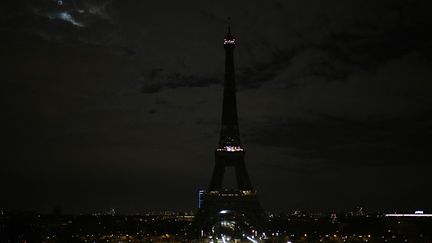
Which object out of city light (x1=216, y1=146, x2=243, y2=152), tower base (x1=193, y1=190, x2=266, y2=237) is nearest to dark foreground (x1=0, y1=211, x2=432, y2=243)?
tower base (x1=193, y1=190, x2=266, y2=237)

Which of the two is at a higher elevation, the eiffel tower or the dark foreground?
the eiffel tower

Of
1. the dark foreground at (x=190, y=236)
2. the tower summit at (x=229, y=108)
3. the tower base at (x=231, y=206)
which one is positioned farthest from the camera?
the tower base at (x=231, y=206)

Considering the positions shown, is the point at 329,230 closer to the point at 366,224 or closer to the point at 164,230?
the point at 366,224

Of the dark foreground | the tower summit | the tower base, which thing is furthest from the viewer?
the tower base

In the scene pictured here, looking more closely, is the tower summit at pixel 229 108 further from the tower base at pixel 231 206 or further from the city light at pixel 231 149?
the tower base at pixel 231 206

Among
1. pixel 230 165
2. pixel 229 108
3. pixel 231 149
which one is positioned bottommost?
pixel 230 165

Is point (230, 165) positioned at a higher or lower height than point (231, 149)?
lower

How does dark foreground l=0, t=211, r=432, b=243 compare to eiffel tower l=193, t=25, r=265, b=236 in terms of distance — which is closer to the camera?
dark foreground l=0, t=211, r=432, b=243

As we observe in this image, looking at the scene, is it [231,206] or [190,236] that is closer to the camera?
[190,236]

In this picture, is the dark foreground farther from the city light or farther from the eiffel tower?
the city light

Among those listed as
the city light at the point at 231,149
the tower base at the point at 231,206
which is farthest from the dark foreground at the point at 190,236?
the city light at the point at 231,149

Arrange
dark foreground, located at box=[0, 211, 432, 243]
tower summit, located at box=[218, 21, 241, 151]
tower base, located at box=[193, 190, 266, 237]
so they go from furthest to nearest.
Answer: tower base, located at box=[193, 190, 266, 237] → tower summit, located at box=[218, 21, 241, 151] → dark foreground, located at box=[0, 211, 432, 243]

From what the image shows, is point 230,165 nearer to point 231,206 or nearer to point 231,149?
point 231,149

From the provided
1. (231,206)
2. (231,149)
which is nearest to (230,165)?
(231,149)
